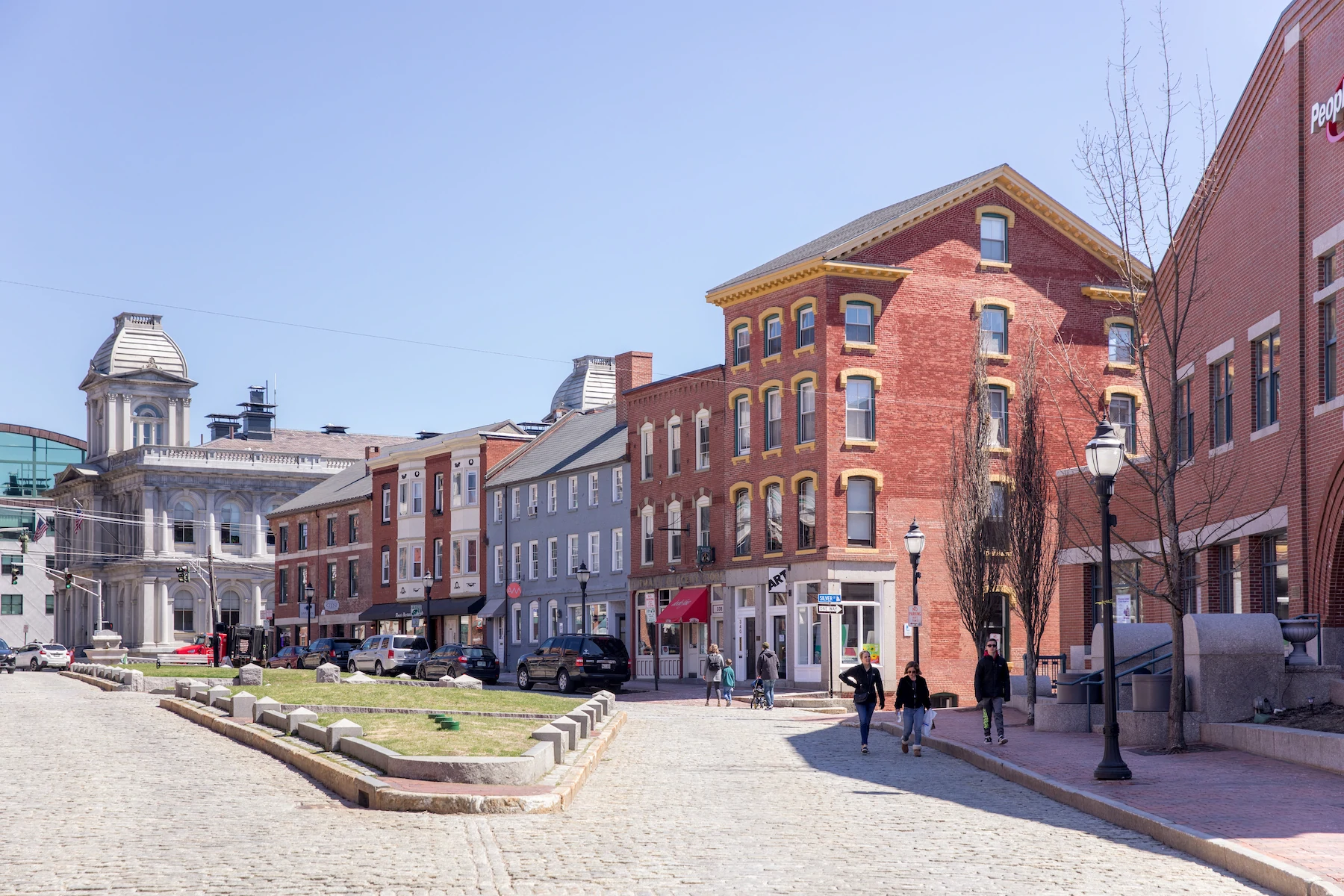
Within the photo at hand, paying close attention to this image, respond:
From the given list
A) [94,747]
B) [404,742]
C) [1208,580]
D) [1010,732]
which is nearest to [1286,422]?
[1208,580]

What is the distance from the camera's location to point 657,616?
56875 mm

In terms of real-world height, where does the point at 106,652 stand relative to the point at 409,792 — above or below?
below

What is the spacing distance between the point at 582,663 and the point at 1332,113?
29.5m

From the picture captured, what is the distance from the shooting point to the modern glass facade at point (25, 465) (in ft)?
436

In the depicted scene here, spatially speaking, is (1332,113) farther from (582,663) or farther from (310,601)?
(310,601)

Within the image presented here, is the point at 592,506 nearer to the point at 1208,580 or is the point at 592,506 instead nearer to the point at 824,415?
the point at 824,415

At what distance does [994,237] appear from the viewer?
170 feet

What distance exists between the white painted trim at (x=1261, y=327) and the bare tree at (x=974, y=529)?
12.6 m

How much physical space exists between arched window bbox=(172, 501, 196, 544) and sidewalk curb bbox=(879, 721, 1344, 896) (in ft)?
319

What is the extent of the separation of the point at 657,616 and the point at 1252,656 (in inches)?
1391

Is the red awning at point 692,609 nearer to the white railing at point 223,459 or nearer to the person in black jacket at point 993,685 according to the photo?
the person in black jacket at point 993,685

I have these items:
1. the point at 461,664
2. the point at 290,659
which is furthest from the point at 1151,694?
the point at 290,659

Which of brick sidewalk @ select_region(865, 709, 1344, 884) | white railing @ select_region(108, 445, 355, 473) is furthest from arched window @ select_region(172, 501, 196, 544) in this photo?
brick sidewalk @ select_region(865, 709, 1344, 884)

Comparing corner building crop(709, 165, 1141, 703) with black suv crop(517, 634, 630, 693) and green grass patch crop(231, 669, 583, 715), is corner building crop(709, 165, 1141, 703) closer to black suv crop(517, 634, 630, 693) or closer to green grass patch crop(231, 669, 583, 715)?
black suv crop(517, 634, 630, 693)
